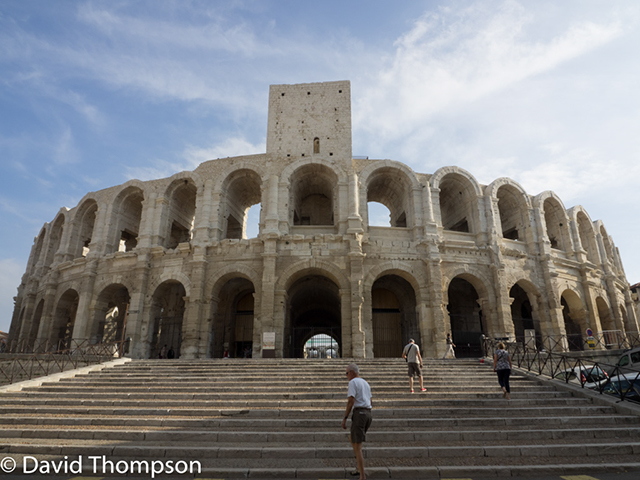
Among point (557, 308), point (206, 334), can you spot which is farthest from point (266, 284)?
point (557, 308)

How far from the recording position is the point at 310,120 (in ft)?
74.8

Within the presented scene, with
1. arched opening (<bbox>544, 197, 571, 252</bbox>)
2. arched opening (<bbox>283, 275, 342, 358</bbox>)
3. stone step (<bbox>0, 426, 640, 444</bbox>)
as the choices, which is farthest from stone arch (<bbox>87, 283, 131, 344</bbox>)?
arched opening (<bbox>544, 197, 571, 252</bbox>)

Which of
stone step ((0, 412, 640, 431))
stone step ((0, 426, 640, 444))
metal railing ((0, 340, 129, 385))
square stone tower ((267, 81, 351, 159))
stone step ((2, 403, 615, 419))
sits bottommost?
stone step ((0, 426, 640, 444))

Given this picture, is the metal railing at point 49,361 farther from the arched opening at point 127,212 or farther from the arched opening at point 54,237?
the arched opening at point 54,237

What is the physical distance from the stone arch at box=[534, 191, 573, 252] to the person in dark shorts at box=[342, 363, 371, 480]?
848 inches

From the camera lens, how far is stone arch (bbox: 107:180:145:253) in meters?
22.8

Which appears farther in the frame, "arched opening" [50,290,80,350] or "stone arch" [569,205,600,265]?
"stone arch" [569,205,600,265]

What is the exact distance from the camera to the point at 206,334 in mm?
18531

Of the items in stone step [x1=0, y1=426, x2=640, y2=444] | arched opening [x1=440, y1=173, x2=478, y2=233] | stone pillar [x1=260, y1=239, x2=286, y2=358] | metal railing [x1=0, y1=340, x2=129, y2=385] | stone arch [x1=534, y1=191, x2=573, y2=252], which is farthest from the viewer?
stone arch [x1=534, y1=191, x2=573, y2=252]

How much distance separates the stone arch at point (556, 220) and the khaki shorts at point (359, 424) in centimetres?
2168

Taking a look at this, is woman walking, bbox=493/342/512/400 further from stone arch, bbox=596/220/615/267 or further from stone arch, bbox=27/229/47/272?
stone arch, bbox=27/229/47/272

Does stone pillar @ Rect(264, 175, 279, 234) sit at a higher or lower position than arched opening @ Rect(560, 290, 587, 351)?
higher

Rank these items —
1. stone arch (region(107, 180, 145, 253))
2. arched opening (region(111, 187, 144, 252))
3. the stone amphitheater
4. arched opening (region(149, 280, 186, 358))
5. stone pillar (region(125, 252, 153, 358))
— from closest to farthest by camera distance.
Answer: the stone amphitheater, stone pillar (region(125, 252, 153, 358)), arched opening (region(149, 280, 186, 358)), stone arch (region(107, 180, 145, 253)), arched opening (region(111, 187, 144, 252))

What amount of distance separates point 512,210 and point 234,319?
18.1 meters
